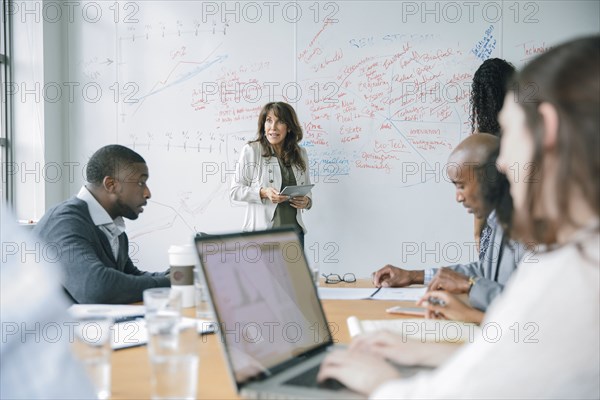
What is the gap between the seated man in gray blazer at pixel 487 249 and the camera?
1580 millimetres

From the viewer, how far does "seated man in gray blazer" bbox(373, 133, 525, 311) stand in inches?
62.2

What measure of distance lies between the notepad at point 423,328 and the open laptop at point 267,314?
8.6 inches

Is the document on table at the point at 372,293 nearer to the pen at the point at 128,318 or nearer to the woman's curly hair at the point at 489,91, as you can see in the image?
the pen at the point at 128,318

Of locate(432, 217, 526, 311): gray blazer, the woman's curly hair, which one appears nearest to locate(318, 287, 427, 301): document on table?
locate(432, 217, 526, 311): gray blazer

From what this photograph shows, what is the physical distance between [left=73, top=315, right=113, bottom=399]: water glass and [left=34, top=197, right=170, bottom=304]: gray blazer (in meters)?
0.85

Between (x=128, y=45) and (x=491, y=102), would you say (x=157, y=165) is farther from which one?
(x=491, y=102)

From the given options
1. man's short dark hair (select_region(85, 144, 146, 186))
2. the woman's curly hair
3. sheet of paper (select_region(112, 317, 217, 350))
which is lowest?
sheet of paper (select_region(112, 317, 217, 350))

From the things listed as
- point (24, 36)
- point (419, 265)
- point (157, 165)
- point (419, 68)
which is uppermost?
point (24, 36)

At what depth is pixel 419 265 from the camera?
13.5 ft

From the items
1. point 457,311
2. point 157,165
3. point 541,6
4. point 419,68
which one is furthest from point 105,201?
point 541,6

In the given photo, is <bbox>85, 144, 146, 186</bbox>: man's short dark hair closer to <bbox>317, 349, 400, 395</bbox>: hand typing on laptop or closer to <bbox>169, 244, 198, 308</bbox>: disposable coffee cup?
<bbox>169, 244, 198, 308</bbox>: disposable coffee cup

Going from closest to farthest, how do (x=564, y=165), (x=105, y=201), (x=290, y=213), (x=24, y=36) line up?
(x=564, y=165)
(x=105, y=201)
(x=290, y=213)
(x=24, y=36)

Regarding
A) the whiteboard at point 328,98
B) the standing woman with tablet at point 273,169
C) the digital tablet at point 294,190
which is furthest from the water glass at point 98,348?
the whiteboard at point 328,98

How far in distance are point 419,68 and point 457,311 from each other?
9.23 feet
